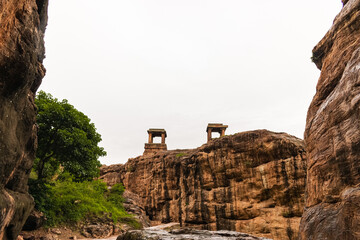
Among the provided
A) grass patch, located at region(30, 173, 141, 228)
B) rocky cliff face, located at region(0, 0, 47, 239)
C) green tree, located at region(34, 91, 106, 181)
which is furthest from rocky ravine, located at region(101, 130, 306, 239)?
rocky cliff face, located at region(0, 0, 47, 239)

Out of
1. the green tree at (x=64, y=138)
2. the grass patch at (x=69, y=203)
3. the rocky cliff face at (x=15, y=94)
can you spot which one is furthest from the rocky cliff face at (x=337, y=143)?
the grass patch at (x=69, y=203)

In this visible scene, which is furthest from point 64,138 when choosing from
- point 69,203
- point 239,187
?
point 239,187

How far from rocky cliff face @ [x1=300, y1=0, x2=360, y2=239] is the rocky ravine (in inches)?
653

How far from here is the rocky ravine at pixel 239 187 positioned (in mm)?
23875

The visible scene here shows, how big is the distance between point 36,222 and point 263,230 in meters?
19.3

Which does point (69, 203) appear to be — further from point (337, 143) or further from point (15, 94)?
point (337, 143)

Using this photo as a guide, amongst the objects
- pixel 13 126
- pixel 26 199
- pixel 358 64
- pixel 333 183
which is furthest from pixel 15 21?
pixel 333 183

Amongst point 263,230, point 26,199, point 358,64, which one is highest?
point 358,64

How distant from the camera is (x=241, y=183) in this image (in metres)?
26.8

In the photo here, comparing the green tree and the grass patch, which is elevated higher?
the green tree

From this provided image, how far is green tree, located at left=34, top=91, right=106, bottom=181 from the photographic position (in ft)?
52.6

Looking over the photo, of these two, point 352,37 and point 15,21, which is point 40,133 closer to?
point 15,21

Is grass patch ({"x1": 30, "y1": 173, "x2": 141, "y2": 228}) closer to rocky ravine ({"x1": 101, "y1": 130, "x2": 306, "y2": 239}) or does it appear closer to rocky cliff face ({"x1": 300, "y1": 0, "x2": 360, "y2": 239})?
rocky ravine ({"x1": 101, "y1": 130, "x2": 306, "y2": 239})

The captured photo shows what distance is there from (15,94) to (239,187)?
76.5 feet
